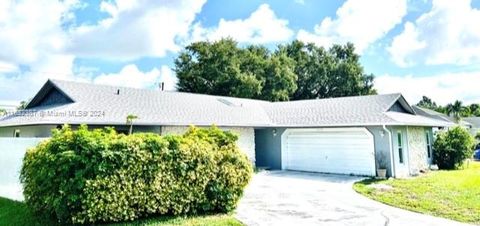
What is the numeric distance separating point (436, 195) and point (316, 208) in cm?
473

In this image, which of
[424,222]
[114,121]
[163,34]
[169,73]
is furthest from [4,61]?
[424,222]

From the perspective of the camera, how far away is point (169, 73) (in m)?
40.3

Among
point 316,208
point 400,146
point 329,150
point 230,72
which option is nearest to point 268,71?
point 230,72

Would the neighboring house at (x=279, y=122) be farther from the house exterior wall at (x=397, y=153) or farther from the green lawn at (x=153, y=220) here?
the green lawn at (x=153, y=220)

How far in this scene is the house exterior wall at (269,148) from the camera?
1994 centimetres

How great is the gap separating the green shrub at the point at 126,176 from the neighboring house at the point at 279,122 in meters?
5.38

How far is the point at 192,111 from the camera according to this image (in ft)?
59.9

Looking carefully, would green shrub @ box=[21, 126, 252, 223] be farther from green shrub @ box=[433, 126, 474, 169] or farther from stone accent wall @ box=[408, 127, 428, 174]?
green shrub @ box=[433, 126, 474, 169]

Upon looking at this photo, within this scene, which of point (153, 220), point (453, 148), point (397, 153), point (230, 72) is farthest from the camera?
point (230, 72)

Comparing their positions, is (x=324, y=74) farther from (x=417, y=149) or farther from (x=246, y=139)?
(x=246, y=139)

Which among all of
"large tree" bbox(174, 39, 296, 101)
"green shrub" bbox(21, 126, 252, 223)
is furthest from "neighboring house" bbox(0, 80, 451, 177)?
"large tree" bbox(174, 39, 296, 101)

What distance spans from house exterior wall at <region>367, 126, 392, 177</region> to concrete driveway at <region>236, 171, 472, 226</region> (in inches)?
91.8

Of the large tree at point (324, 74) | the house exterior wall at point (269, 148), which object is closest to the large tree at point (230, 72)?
the large tree at point (324, 74)

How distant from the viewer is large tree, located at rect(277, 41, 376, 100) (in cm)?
4509
